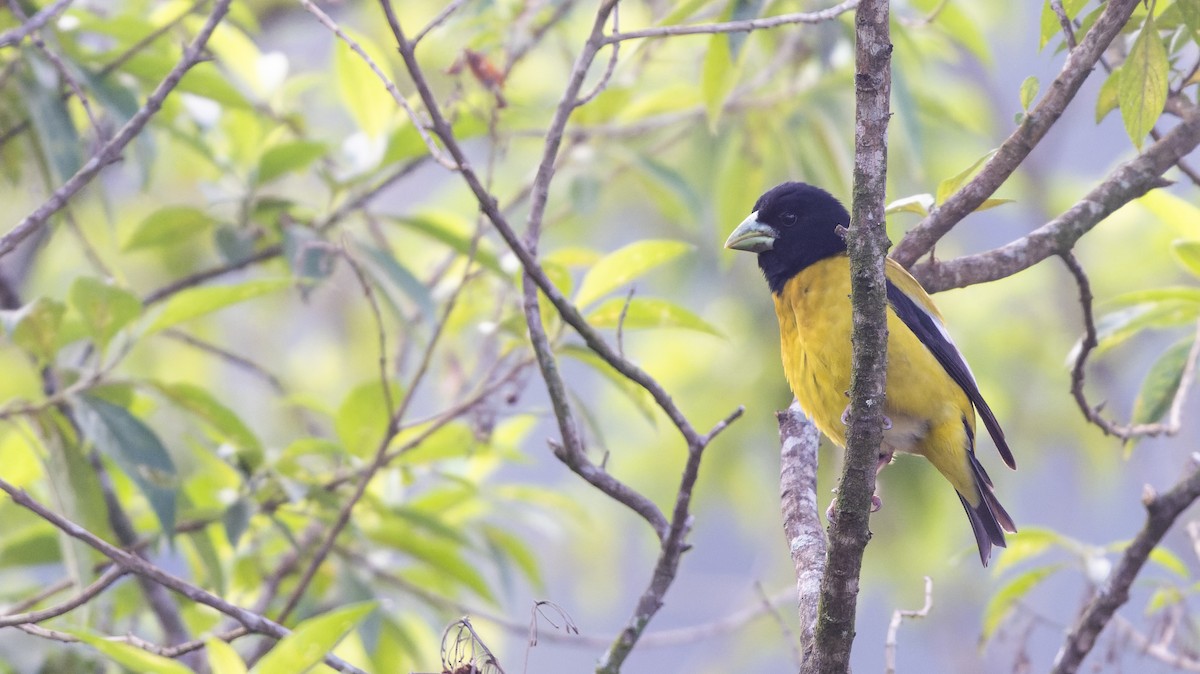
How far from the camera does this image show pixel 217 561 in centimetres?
357

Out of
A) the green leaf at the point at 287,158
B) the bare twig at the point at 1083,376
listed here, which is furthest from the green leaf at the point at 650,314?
the green leaf at the point at 287,158

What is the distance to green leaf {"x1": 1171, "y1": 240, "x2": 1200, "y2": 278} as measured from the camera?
3199 millimetres

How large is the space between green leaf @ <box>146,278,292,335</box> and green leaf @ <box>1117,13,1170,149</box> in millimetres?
2193

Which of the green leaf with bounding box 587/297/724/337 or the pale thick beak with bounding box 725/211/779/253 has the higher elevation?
the pale thick beak with bounding box 725/211/779/253

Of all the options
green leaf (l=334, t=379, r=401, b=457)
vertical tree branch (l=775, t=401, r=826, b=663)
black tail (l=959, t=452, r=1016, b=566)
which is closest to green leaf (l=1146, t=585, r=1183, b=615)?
black tail (l=959, t=452, r=1016, b=566)

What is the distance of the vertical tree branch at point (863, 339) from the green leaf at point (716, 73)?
1.39 m

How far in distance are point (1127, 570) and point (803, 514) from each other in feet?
2.71

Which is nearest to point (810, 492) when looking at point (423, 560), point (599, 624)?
point (423, 560)

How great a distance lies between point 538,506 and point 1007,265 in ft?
8.53

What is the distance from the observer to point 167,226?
408 centimetres

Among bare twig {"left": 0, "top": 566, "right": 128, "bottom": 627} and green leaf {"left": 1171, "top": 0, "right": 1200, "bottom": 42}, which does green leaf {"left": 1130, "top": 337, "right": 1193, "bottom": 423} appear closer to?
green leaf {"left": 1171, "top": 0, "right": 1200, "bottom": 42}

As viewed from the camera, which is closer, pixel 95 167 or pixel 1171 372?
pixel 95 167

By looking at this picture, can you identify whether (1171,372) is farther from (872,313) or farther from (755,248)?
(872,313)

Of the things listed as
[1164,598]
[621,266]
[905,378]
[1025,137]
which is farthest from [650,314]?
[1164,598]
